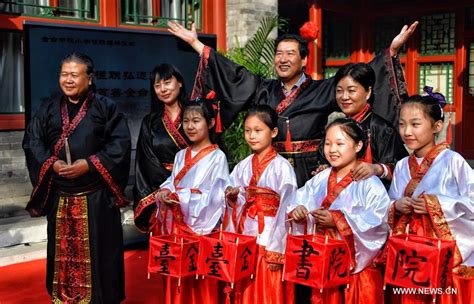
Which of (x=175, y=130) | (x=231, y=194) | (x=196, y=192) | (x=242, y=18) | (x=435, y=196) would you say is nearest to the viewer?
(x=435, y=196)

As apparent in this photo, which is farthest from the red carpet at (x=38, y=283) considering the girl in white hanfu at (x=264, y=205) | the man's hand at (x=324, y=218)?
the man's hand at (x=324, y=218)

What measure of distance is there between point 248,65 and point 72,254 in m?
4.02

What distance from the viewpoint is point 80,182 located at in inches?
155

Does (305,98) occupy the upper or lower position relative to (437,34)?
lower

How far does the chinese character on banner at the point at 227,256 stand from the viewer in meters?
3.43

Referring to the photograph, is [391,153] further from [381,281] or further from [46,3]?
[46,3]

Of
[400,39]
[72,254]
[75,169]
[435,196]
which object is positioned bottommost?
[72,254]

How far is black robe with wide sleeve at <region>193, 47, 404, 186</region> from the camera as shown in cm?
399

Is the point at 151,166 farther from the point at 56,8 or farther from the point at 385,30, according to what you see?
the point at 385,30

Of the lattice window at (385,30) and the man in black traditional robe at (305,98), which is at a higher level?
the lattice window at (385,30)

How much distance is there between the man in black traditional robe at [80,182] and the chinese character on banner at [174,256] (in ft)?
2.05

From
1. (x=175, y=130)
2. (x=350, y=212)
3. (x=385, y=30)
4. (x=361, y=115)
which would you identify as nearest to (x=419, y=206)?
(x=350, y=212)

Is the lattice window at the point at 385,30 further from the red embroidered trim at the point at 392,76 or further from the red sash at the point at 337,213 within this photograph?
the red sash at the point at 337,213

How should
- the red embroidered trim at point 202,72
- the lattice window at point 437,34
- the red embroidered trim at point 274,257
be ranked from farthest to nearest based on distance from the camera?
the lattice window at point 437,34
the red embroidered trim at point 202,72
the red embroidered trim at point 274,257
